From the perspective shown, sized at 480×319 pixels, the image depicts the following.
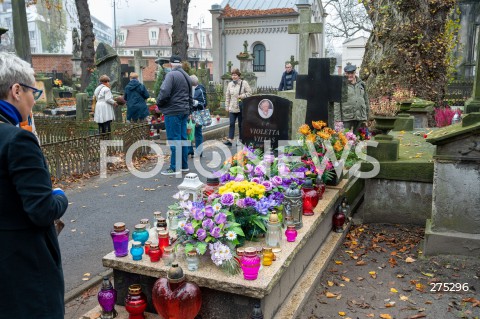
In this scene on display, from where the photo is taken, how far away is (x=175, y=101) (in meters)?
7.73

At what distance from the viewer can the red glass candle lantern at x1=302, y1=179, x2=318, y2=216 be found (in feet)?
14.9

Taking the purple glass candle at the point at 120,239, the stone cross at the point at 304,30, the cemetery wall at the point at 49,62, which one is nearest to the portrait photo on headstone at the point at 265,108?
the purple glass candle at the point at 120,239

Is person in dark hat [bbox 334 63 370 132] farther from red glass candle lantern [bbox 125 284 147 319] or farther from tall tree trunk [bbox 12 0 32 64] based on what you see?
tall tree trunk [bbox 12 0 32 64]

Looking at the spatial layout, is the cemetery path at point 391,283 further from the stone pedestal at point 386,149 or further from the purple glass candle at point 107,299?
the purple glass candle at point 107,299

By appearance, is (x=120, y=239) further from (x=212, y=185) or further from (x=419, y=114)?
(x=419, y=114)

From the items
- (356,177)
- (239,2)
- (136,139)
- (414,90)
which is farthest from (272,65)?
(356,177)

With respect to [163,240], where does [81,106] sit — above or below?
above

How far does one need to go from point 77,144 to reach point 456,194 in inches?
250

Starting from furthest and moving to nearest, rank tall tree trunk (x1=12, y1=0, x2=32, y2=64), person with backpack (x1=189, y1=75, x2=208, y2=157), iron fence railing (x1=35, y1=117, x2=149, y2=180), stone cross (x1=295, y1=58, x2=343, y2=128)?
1. person with backpack (x1=189, y1=75, x2=208, y2=157)
2. tall tree trunk (x1=12, y1=0, x2=32, y2=64)
3. iron fence railing (x1=35, y1=117, x2=149, y2=180)
4. stone cross (x1=295, y1=58, x2=343, y2=128)

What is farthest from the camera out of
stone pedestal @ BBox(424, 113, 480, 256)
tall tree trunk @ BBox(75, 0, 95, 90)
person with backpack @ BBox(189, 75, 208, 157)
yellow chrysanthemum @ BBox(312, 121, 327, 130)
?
tall tree trunk @ BBox(75, 0, 95, 90)

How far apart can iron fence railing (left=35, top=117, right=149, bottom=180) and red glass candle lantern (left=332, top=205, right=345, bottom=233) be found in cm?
496

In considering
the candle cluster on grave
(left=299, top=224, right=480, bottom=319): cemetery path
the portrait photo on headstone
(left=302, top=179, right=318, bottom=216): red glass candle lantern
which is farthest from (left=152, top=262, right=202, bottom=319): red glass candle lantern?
the portrait photo on headstone

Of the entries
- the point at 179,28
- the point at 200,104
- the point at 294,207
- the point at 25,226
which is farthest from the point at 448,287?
the point at 179,28

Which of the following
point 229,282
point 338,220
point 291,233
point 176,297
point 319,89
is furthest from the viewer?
point 319,89
